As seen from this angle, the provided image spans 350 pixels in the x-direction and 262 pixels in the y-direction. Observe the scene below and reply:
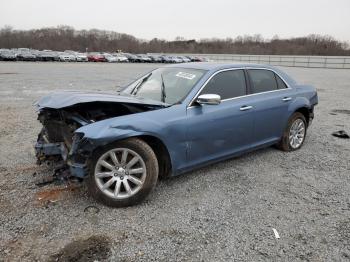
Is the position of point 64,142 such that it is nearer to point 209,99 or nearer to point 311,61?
point 209,99

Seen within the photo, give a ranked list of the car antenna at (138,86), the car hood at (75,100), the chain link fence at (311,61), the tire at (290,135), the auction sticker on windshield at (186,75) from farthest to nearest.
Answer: the chain link fence at (311,61) < the tire at (290,135) < the car antenna at (138,86) < the auction sticker on windshield at (186,75) < the car hood at (75,100)

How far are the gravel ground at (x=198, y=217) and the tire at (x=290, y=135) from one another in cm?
47

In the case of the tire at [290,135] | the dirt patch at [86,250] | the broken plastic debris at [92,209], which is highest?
the tire at [290,135]

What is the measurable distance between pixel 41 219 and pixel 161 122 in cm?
167

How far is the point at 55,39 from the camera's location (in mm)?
115500

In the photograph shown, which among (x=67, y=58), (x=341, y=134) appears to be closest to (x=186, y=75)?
(x=341, y=134)

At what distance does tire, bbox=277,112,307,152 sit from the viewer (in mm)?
5680

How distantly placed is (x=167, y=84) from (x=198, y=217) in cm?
201

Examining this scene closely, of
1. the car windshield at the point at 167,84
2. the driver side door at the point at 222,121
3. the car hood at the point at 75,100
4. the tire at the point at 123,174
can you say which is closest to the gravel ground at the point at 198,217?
the tire at the point at 123,174

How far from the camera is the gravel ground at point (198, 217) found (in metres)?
2.99

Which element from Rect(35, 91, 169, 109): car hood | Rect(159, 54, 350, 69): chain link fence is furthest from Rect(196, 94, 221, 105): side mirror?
Rect(159, 54, 350, 69): chain link fence

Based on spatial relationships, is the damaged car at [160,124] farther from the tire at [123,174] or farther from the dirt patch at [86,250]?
the dirt patch at [86,250]

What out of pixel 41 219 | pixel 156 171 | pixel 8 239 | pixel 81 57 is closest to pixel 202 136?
pixel 156 171

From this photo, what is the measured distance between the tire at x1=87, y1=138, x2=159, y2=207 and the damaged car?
0.01m
